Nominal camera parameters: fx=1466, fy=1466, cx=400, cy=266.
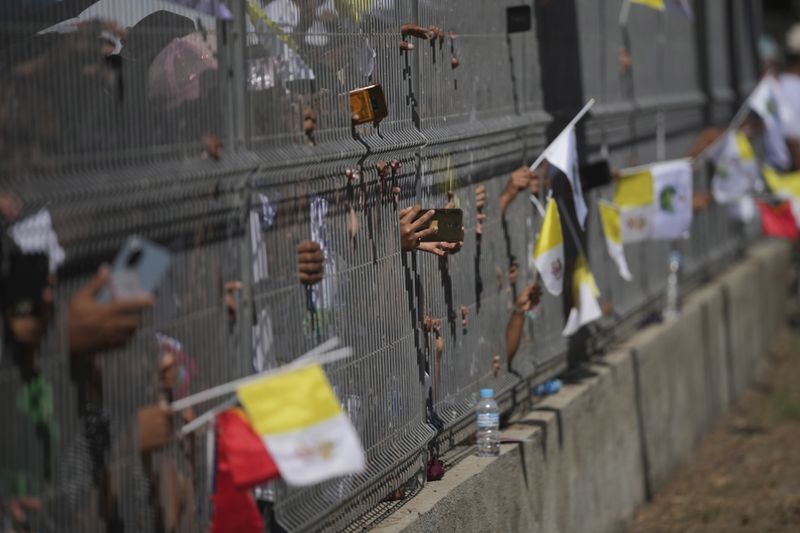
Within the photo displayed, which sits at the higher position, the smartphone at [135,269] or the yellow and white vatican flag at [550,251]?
the smartphone at [135,269]

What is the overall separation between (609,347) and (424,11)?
12.6ft

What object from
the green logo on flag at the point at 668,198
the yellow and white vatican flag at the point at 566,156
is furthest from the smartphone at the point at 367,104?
the green logo on flag at the point at 668,198

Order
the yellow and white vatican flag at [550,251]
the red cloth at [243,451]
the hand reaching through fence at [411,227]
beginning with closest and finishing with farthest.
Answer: the red cloth at [243,451] < the hand reaching through fence at [411,227] < the yellow and white vatican flag at [550,251]

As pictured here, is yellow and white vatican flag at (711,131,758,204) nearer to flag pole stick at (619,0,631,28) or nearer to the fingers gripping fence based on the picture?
flag pole stick at (619,0,631,28)

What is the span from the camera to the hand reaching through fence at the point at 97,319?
3609 millimetres

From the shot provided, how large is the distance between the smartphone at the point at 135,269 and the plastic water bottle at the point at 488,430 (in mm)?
2929

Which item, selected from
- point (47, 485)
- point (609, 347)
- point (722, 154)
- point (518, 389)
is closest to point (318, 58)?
point (47, 485)

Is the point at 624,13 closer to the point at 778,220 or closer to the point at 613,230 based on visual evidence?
the point at 613,230

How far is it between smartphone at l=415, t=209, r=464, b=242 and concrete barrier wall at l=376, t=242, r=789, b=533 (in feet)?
3.24

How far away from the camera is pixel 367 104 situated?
5305mm

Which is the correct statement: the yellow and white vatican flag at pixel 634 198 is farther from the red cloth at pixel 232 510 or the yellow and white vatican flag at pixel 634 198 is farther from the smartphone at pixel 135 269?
the smartphone at pixel 135 269

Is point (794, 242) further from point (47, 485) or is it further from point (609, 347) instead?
point (47, 485)

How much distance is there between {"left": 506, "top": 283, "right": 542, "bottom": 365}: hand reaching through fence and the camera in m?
7.28

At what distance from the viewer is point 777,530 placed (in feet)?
28.3
